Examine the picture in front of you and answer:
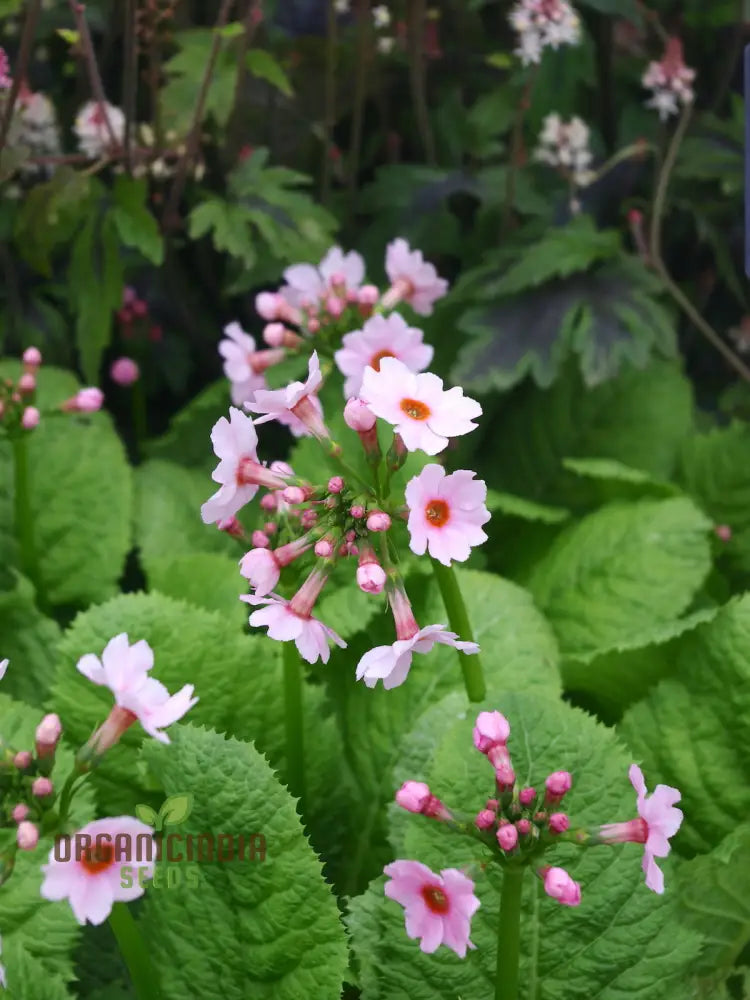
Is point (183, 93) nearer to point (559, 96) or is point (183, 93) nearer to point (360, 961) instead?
point (559, 96)

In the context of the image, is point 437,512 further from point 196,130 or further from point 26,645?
point 196,130

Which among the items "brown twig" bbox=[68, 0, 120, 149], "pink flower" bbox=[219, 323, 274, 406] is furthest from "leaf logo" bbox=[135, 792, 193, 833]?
"brown twig" bbox=[68, 0, 120, 149]

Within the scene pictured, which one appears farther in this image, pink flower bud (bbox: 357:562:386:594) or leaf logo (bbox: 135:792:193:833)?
leaf logo (bbox: 135:792:193:833)

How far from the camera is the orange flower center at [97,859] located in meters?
0.73

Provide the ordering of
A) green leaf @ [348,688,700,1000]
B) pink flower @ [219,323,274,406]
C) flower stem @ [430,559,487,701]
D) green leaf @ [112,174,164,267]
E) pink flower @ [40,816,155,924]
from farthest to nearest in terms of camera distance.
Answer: green leaf @ [112,174,164,267]
pink flower @ [219,323,274,406]
green leaf @ [348,688,700,1000]
flower stem @ [430,559,487,701]
pink flower @ [40,816,155,924]

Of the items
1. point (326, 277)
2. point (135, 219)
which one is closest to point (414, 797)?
point (326, 277)

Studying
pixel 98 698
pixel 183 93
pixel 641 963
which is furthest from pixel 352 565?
pixel 183 93

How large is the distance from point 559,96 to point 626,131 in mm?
165

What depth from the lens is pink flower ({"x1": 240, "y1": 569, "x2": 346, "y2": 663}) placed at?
33.5 inches

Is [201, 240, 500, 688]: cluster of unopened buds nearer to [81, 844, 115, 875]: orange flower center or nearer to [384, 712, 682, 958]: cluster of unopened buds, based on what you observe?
[384, 712, 682, 958]: cluster of unopened buds

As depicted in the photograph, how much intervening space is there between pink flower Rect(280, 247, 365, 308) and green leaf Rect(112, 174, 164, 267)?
235 mm

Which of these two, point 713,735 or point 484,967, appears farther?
point 713,735

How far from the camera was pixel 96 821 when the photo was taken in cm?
77

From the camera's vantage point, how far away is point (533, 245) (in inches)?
74.1
